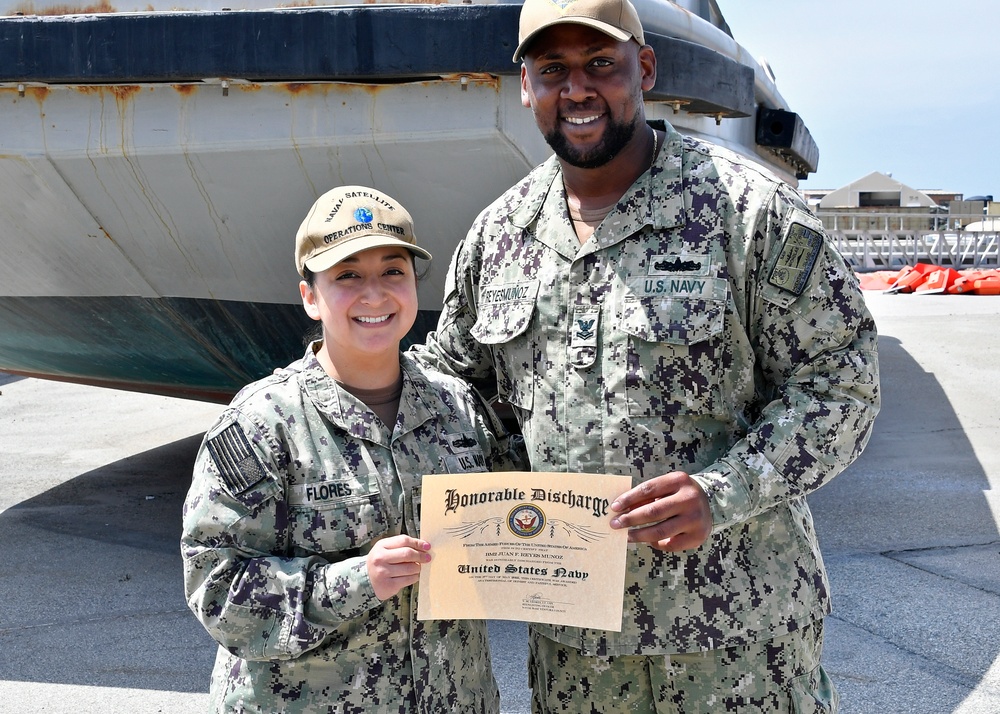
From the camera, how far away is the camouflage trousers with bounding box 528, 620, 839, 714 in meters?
1.69

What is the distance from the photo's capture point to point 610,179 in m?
1.82

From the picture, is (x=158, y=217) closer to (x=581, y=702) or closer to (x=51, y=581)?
(x=51, y=581)

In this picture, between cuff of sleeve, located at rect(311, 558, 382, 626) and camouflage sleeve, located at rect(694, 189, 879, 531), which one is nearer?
cuff of sleeve, located at rect(311, 558, 382, 626)

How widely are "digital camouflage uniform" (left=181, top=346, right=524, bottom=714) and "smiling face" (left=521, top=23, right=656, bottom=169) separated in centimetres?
53

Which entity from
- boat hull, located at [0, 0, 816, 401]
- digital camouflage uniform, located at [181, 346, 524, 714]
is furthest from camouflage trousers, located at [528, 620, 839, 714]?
boat hull, located at [0, 0, 816, 401]

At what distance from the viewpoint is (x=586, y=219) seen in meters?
1.83

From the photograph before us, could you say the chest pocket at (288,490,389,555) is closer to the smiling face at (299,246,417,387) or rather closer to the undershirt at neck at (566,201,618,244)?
the smiling face at (299,246,417,387)

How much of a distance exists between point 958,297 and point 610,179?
13.1 meters

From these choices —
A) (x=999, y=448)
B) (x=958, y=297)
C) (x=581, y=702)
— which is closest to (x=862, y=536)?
(x=999, y=448)

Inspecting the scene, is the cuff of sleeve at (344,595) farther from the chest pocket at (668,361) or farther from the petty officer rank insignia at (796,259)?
the petty officer rank insignia at (796,259)

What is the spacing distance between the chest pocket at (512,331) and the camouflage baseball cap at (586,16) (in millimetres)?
444

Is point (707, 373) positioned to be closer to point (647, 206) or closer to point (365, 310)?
point (647, 206)

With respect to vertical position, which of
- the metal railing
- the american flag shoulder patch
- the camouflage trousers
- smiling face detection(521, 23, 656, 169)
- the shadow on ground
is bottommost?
the metal railing

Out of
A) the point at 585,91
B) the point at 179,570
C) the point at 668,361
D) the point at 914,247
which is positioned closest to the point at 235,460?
the point at 668,361
